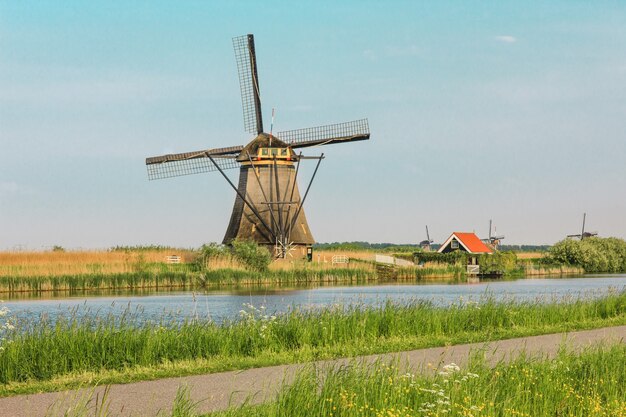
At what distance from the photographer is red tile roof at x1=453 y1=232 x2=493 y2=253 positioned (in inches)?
2468

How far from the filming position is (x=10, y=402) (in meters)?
9.01

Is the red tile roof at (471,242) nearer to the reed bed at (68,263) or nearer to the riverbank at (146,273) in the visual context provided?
the riverbank at (146,273)

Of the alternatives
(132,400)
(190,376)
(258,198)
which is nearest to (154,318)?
(190,376)

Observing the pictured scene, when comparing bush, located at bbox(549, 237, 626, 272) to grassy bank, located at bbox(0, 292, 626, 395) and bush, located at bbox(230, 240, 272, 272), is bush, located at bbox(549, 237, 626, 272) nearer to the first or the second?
bush, located at bbox(230, 240, 272, 272)

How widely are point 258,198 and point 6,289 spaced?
627 inches

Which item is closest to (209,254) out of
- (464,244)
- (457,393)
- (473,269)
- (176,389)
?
(473,269)

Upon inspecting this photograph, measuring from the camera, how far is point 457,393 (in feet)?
25.7

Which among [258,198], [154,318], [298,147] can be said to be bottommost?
[154,318]

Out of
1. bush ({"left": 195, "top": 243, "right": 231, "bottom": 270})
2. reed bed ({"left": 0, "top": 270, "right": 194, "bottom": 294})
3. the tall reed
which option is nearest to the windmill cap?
bush ({"left": 195, "top": 243, "right": 231, "bottom": 270})

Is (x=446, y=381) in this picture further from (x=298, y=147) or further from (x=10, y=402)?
(x=298, y=147)

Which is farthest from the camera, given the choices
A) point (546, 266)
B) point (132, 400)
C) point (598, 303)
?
point (546, 266)

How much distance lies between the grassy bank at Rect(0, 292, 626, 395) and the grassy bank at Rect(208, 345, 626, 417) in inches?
76.6

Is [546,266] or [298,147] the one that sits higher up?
[298,147]

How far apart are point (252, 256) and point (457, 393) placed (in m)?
34.2
